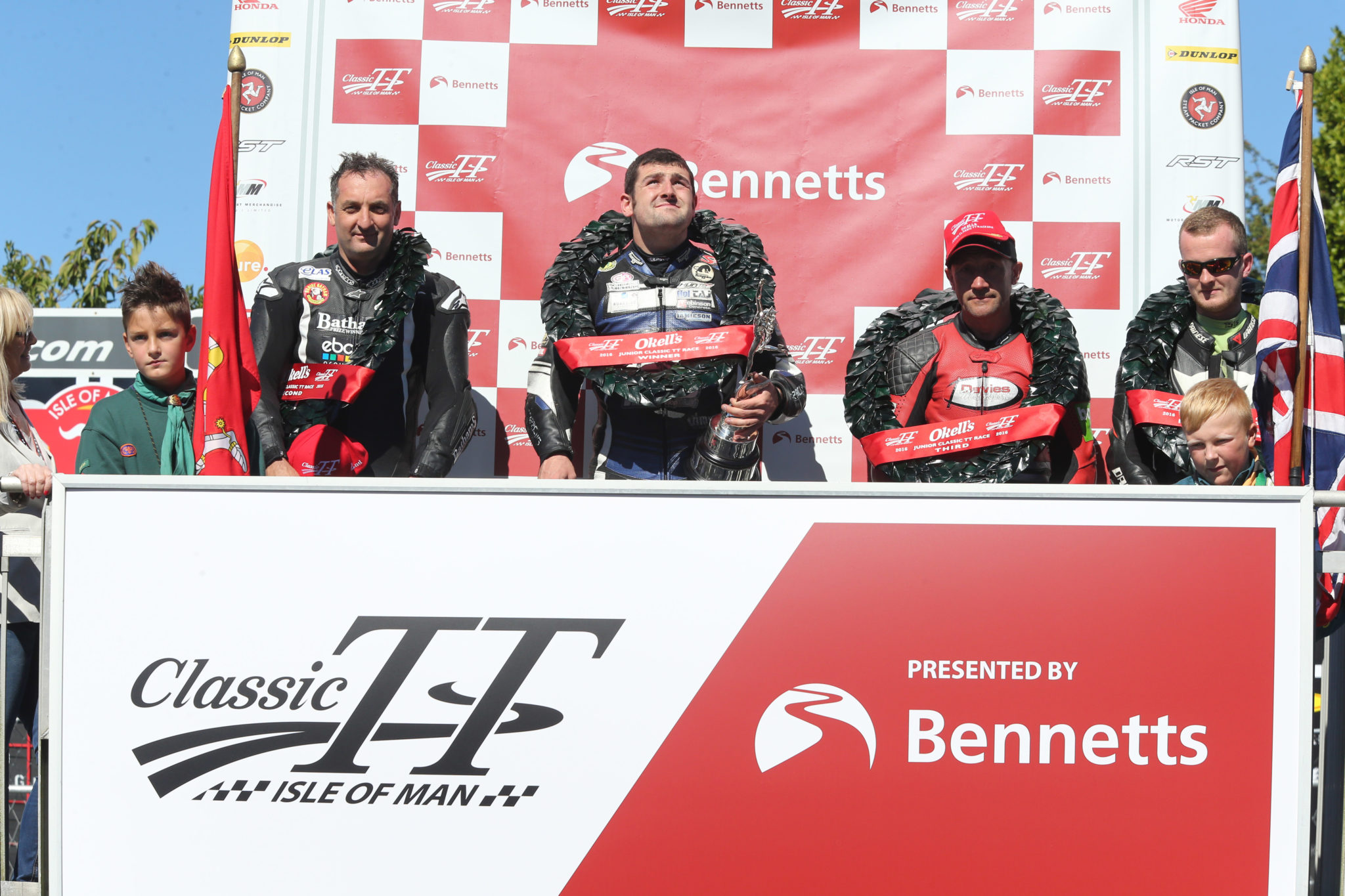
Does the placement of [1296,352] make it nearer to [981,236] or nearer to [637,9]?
[981,236]

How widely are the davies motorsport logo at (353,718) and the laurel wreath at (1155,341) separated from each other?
212cm

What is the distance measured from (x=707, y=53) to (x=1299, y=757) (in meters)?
3.45

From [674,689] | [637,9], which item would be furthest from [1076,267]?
[674,689]

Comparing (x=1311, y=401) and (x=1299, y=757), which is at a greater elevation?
(x=1311, y=401)

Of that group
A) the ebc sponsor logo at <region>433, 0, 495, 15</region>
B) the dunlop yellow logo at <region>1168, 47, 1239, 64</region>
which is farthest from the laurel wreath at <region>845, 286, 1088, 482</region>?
the ebc sponsor logo at <region>433, 0, 495, 15</region>

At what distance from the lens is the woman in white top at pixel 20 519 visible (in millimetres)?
2602

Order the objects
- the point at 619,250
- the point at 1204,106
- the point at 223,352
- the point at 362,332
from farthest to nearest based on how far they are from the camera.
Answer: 1. the point at 1204,106
2. the point at 619,250
3. the point at 362,332
4. the point at 223,352

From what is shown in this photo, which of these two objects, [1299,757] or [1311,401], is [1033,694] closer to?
[1299,757]

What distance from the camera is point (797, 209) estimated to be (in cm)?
463

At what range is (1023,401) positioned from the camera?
11.3 feet

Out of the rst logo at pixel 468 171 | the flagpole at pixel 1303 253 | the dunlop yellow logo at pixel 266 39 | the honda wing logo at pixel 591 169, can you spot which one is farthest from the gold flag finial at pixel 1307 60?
the dunlop yellow logo at pixel 266 39

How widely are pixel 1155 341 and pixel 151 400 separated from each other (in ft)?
10.1

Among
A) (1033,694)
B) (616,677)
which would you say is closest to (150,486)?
(616,677)

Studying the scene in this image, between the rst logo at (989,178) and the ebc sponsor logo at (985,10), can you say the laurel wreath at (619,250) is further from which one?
the ebc sponsor logo at (985,10)
